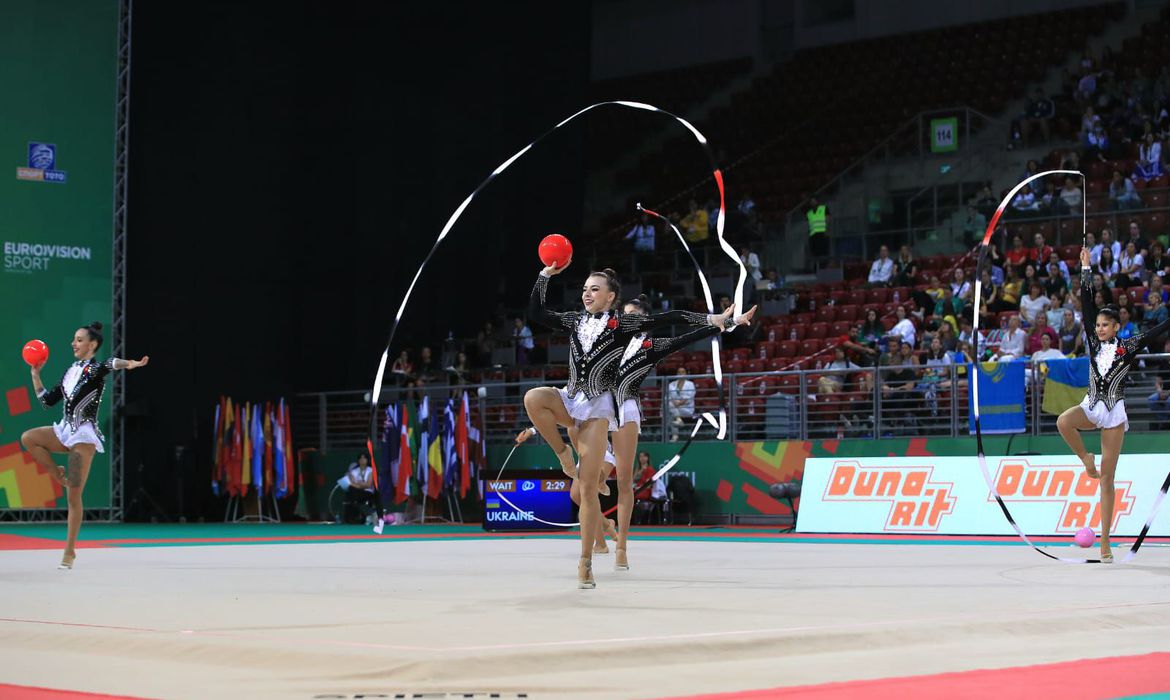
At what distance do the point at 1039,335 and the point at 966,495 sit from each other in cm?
289

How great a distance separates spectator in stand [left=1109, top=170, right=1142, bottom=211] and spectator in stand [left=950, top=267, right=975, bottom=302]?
2.38 meters

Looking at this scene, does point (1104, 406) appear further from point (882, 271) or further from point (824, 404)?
point (882, 271)

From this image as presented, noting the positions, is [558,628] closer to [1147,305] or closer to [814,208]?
[1147,305]

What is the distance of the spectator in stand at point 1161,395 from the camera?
16781mm

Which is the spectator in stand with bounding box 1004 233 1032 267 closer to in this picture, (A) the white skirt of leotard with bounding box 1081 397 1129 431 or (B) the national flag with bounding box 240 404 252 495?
(A) the white skirt of leotard with bounding box 1081 397 1129 431

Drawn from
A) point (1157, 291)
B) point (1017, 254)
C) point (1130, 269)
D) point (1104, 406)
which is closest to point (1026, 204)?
point (1017, 254)

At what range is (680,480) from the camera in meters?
20.3

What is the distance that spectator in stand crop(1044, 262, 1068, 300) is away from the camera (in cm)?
1939

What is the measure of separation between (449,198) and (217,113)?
486cm

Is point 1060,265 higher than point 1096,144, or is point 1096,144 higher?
point 1096,144

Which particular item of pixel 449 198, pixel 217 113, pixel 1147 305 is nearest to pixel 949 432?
pixel 1147 305

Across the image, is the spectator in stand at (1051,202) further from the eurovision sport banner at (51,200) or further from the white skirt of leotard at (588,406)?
the eurovision sport banner at (51,200)

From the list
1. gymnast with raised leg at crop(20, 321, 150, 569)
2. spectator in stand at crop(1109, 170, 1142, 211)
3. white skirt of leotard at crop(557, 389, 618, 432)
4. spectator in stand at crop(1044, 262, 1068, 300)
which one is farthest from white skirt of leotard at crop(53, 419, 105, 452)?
spectator in stand at crop(1109, 170, 1142, 211)

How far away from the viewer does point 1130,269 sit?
1917 centimetres
